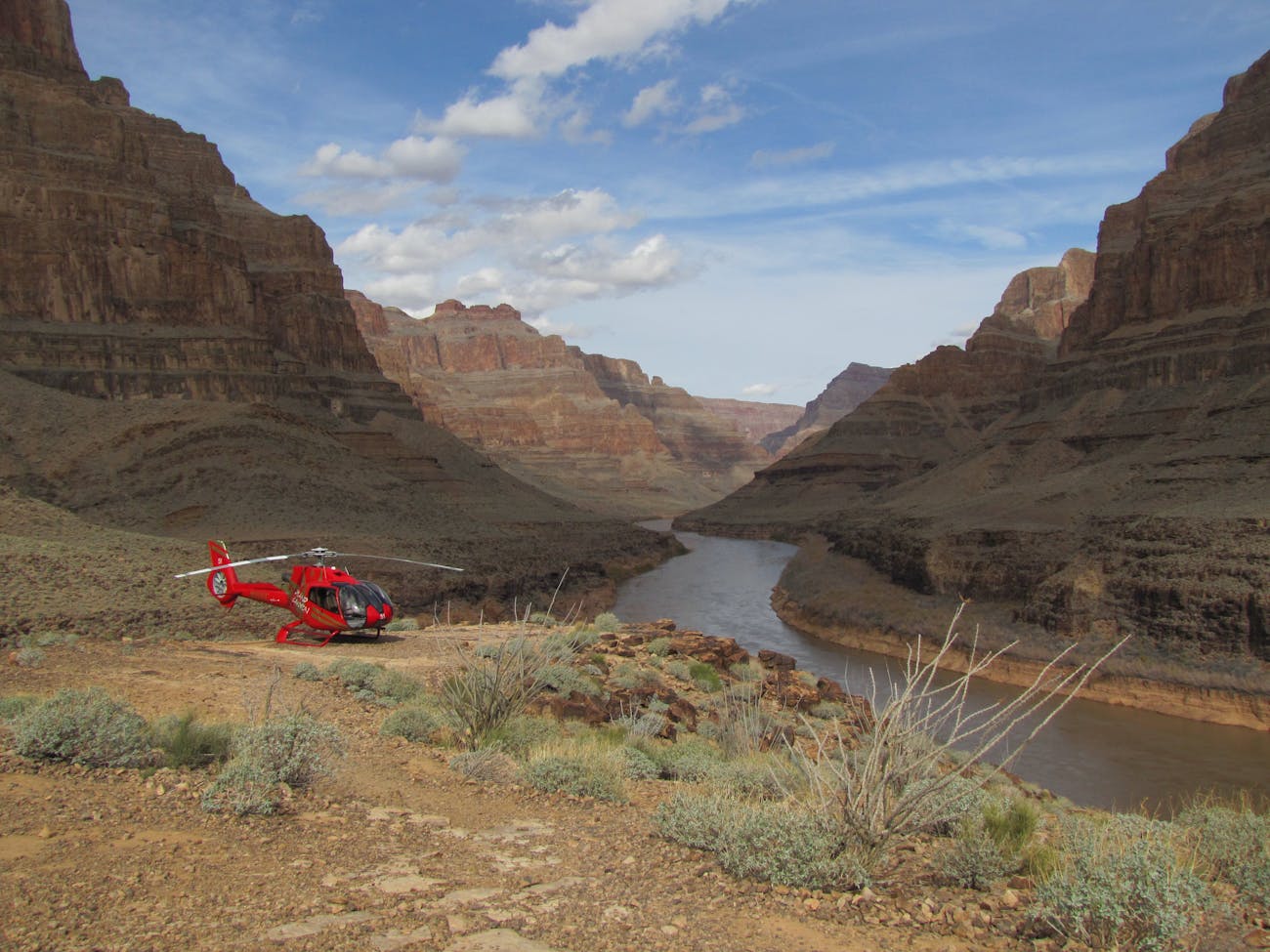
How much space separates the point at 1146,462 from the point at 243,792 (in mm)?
46064

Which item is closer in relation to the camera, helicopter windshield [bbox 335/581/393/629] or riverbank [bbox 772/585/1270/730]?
helicopter windshield [bbox 335/581/393/629]

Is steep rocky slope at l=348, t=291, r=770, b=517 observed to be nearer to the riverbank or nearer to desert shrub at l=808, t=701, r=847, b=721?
the riverbank

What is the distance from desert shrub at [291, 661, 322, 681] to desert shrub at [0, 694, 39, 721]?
4.18 metres

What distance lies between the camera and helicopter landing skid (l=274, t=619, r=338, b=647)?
19.7 metres

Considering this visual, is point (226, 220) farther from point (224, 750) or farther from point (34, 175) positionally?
point (224, 750)

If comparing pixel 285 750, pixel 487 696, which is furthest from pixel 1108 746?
pixel 285 750

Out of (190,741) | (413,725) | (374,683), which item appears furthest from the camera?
(374,683)

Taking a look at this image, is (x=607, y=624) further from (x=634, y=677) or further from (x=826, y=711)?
(x=826, y=711)

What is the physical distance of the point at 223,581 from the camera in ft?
68.6

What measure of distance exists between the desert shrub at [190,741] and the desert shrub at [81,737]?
27cm

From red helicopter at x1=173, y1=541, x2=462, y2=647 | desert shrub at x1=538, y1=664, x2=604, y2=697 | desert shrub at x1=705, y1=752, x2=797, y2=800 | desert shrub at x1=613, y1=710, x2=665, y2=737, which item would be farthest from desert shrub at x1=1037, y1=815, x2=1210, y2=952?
red helicopter at x1=173, y1=541, x2=462, y2=647

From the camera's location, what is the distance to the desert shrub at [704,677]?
1938 centimetres

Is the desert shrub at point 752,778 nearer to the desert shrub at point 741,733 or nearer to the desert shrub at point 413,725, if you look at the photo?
the desert shrub at point 741,733

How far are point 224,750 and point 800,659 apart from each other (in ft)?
98.6
